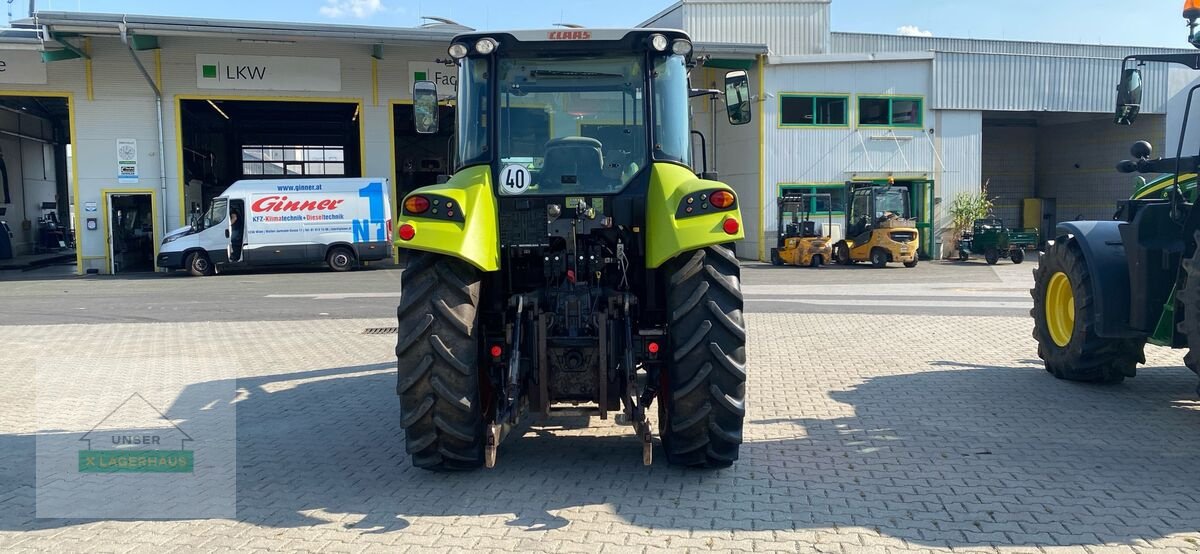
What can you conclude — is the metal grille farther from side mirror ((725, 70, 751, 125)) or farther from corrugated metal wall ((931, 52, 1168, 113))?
corrugated metal wall ((931, 52, 1168, 113))

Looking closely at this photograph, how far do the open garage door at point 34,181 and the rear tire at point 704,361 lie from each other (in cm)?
3088

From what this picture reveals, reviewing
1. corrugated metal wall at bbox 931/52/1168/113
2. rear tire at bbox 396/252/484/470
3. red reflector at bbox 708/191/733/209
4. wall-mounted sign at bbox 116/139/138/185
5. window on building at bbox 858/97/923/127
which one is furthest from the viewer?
→ corrugated metal wall at bbox 931/52/1168/113

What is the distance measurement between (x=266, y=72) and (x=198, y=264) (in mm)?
5840

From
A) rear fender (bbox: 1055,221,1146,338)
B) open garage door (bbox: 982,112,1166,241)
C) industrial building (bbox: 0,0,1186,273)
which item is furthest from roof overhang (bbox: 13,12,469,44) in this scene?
open garage door (bbox: 982,112,1166,241)

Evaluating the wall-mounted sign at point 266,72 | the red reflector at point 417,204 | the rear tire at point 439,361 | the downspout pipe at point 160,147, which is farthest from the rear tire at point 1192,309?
the downspout pipe at point 160,147

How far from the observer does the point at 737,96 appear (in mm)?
6281

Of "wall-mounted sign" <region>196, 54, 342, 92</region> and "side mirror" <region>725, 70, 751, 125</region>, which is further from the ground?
"wall-mounted sign" <region>196, 54, 342, 92</region>

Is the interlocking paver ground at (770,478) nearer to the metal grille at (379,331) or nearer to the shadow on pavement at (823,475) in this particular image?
the shadow on pavement at (823,475)

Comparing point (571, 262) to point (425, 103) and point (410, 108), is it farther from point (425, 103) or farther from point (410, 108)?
point (410, 108)

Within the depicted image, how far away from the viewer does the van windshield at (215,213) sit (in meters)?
24.5

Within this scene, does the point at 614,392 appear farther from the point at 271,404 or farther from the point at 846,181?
the point at 846,181

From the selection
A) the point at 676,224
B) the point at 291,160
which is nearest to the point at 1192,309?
the point at 676,224

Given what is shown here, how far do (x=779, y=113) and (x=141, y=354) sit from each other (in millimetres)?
21283

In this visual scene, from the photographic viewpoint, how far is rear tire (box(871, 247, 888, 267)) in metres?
25.3
